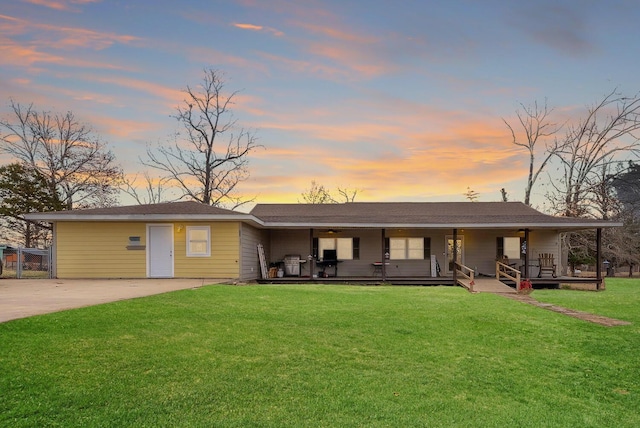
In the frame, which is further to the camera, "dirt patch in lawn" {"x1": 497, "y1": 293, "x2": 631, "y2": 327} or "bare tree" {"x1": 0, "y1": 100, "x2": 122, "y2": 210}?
"bare tree" {"x1": 0, "y1": 100, "x2": 122, "y2": 210}

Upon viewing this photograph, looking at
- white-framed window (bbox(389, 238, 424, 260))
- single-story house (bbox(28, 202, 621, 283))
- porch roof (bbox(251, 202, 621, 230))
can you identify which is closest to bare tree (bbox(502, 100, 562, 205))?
porch roof (bbox(251, 202, 621, 230))

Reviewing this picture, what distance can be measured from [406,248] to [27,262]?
15396mm

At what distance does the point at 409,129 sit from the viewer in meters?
23.1

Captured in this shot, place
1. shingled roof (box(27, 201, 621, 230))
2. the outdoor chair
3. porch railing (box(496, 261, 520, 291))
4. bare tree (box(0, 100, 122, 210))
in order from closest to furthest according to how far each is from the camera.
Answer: porch railing (box(496, 261, 520, 291))
shingled roof (box(27, 201, 621, 230))
the outdoor chair
bare tree (box(0, 100, 122, 210))

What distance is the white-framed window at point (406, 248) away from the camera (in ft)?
74.0

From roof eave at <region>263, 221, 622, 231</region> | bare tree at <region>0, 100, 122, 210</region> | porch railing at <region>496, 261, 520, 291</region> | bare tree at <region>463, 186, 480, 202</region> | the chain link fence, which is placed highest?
bare tree at <region>0, 100, 122, 210</region>

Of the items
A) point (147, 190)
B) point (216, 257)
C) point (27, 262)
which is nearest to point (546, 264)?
point (216, 257)

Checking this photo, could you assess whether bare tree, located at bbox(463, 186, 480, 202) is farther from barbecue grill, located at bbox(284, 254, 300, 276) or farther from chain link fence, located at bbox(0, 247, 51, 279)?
chain link fence, located at bbox(0, 247, 51, 279)

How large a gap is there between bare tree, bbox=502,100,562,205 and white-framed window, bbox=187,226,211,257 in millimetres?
24349

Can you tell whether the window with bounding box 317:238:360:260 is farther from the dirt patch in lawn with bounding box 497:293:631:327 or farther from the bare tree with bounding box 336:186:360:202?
the bare tree with bounding box 336:186:360:202

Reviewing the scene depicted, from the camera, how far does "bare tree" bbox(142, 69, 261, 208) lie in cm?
3319

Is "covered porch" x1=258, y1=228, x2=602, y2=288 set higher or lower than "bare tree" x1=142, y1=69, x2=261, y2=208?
lower

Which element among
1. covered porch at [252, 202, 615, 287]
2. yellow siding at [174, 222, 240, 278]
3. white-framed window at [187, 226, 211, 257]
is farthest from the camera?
covered porch at [252, 202, 615, 287]

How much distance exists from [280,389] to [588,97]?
3442 centimetres
